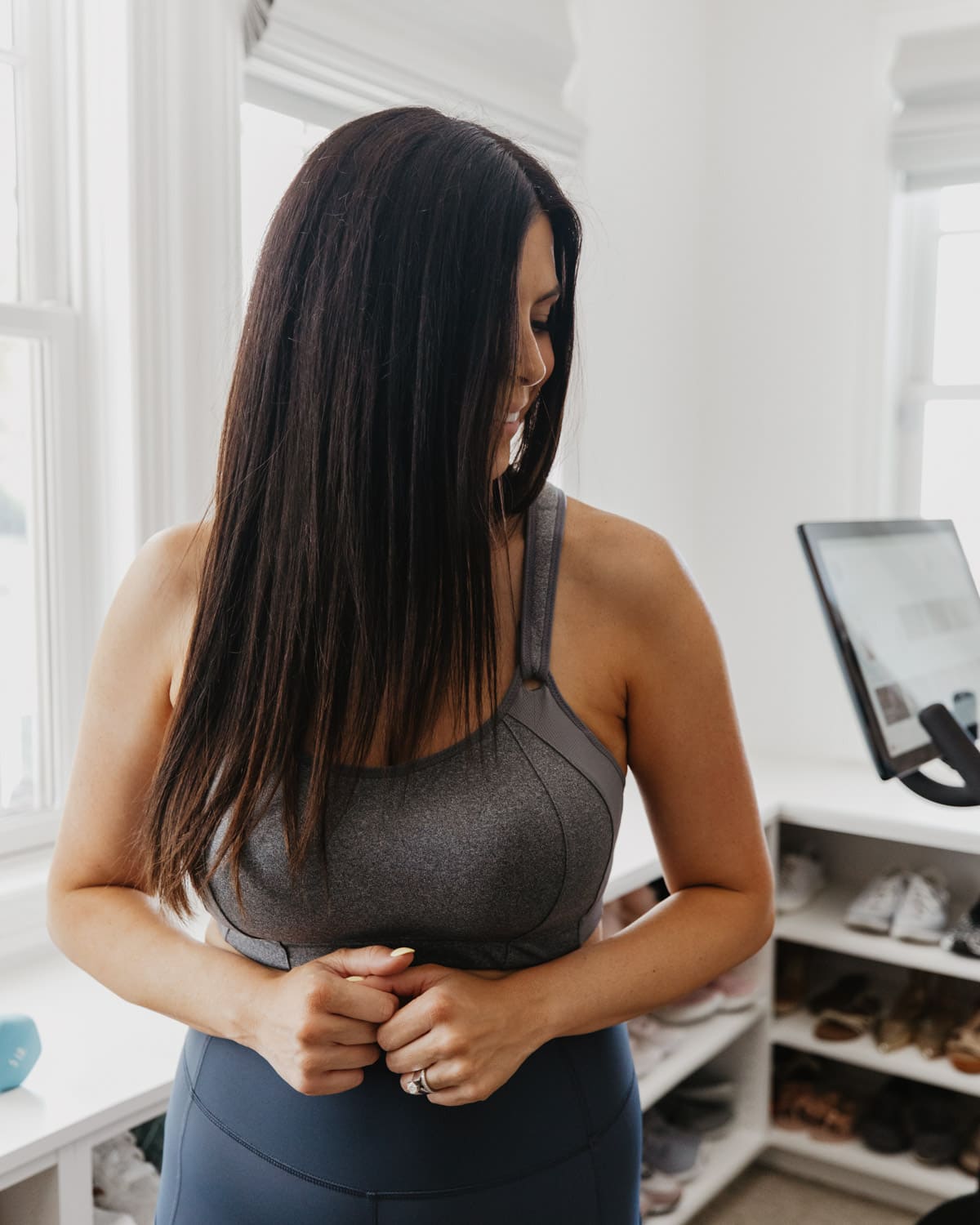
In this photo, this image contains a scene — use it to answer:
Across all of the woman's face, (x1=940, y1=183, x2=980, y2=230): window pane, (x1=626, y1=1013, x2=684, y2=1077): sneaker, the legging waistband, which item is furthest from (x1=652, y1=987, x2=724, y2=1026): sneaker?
(x1=940, y1=183, x2=980, y2=230): window pane

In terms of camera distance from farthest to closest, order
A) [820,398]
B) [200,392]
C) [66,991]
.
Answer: [820,398] < [200,392] < [66,991]

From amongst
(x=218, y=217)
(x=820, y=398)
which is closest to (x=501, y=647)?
(x=218, y=217)

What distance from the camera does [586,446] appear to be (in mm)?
2594

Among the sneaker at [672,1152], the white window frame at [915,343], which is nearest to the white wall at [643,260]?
the white window frame at [915,343]

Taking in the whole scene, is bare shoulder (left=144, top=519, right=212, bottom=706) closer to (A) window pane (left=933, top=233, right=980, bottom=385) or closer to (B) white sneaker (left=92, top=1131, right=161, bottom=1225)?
(B) white sneaker (left=92, top=1131, right=161, bottom=1225)

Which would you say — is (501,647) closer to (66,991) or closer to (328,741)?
(328,741)

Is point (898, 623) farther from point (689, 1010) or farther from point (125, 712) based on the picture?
point (689, 1010)

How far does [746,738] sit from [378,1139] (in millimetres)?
2276

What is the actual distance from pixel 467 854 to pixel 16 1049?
0.66 m

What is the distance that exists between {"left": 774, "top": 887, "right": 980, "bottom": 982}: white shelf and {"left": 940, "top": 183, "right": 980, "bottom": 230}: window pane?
1540 mm

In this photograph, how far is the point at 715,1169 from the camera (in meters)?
2.39

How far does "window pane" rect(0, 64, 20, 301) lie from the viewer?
5.16ft

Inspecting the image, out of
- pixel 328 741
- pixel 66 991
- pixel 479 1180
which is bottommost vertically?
pixel 66 991

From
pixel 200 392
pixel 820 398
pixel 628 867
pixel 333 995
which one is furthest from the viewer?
pixel 820 398
